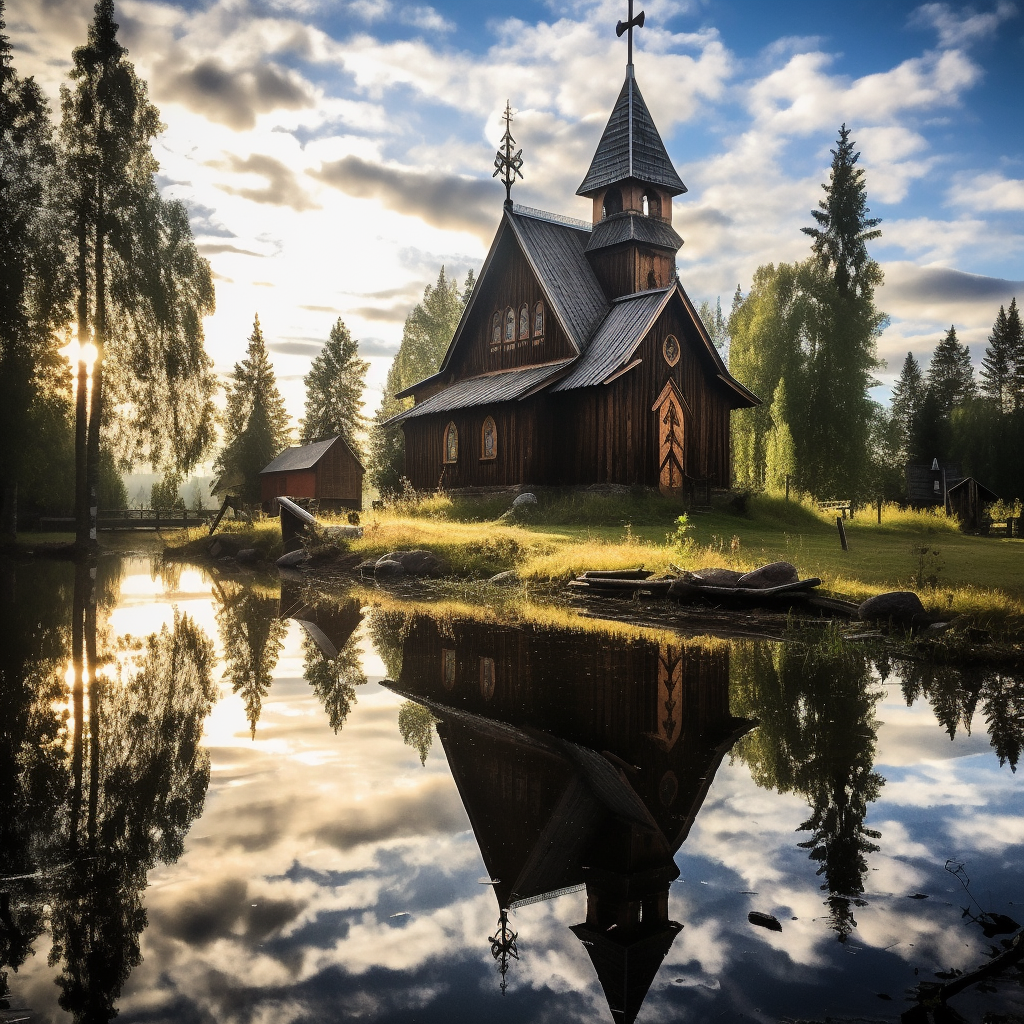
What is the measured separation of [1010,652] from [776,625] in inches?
114

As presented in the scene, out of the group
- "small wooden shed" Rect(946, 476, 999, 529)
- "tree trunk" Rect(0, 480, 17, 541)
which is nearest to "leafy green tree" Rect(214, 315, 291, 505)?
"tree trunk" Rect(0, 480, 17, 541)

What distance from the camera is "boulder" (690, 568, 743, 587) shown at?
12547mm

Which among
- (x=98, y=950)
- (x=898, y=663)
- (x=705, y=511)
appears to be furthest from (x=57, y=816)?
(x=705, y=511)

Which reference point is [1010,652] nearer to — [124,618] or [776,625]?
[776,625]

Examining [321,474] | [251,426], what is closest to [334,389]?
[251,426]

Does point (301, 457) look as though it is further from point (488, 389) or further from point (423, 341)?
point (488, 389)

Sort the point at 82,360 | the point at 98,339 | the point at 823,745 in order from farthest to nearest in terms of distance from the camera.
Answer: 1. the point at 98,339
2. the point at 82,360
3. the point at 823,745

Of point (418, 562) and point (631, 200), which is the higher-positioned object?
point (631, 200)

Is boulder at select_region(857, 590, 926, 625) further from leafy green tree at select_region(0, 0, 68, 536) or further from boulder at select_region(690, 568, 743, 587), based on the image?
leafy green tree at select_region(0, 0, 68, 536)

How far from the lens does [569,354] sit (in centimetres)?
2872

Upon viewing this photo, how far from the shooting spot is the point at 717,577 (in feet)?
41.6

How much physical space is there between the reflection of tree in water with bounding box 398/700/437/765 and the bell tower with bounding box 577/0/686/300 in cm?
2673

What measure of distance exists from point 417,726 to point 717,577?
25.6 ft

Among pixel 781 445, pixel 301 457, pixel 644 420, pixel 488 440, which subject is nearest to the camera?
pixel 644 420
